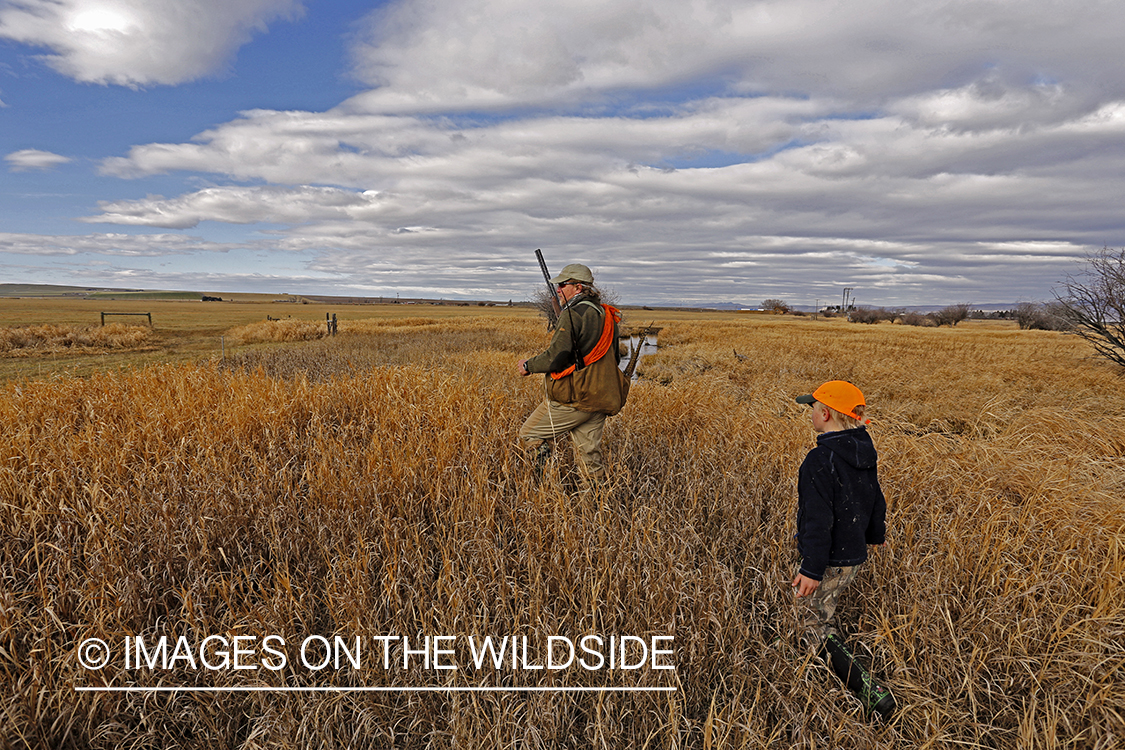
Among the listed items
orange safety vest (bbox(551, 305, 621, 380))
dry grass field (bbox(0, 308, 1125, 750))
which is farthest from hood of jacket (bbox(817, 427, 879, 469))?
orange safety vest (bbox(551, 305, 621, 380))

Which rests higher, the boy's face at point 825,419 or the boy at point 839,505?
the boy's face at point 825,419

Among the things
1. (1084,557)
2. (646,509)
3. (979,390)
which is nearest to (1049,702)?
(1084,557)

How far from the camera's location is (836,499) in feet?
8.78

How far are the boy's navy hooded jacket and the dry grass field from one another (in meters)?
0.53

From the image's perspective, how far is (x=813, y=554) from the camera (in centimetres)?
261

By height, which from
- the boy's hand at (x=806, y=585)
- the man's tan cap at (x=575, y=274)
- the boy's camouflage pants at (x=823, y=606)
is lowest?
the boy's camouflage pants at (x=823, y=606)

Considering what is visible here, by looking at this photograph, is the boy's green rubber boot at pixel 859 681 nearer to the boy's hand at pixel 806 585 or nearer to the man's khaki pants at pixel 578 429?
the boy's hand at pixel 806 585

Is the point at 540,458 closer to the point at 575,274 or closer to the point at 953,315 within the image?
the point at 575,274

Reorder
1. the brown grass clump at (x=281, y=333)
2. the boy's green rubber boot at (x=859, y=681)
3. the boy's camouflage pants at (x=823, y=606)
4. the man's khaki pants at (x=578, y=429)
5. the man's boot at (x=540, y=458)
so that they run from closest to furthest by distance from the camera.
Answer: the boy's green rubber boot at (x=859, y=681) → the boy's camouflage pants at (x=823, y=606) → the man's khaki pants at (x=578, y=429) → the man's boot at (x=540, y=458) → the brown grass clump at (x=281, y=333)

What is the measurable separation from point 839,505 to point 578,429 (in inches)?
93.7

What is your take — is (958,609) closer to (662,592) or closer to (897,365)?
(662,592)

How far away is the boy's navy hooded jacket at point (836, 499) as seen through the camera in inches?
103

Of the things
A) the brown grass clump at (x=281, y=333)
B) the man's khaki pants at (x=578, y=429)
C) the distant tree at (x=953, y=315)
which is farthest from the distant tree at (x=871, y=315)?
the man's khaki pants at (x=578, y=429)

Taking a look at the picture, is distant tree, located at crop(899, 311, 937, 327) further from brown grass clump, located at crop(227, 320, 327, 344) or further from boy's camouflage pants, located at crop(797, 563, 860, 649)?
boy's camouflage pants, located at crop(797, 563, 860, 649)
